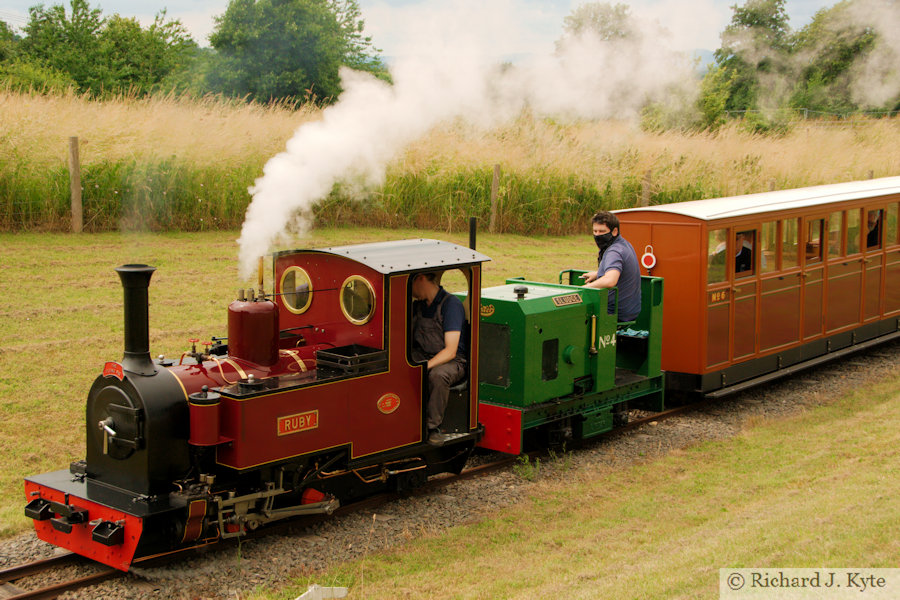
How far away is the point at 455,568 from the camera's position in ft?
19.9

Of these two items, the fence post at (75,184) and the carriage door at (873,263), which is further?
the fence post at (75,184)

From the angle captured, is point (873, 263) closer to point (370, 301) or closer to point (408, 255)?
point (408, 255)

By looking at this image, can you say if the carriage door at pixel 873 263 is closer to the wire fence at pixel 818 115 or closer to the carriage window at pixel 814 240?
the carriage window at pixel 814 240

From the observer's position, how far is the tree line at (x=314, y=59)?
24688 mm

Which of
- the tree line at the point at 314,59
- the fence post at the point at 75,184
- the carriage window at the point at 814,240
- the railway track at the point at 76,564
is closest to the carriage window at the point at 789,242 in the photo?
Answer: the carriage window at the point at 814,240

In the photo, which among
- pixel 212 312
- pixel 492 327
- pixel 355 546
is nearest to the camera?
pixel 355 546

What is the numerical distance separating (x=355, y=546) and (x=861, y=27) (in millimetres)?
28161

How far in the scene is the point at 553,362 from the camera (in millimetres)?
8164

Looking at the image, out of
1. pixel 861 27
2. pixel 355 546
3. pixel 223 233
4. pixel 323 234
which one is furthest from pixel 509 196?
pixel 861 27

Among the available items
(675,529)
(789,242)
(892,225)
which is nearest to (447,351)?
(675,529)

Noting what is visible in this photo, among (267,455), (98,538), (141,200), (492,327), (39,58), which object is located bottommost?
(98,538)

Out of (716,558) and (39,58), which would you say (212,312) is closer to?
(716,558)

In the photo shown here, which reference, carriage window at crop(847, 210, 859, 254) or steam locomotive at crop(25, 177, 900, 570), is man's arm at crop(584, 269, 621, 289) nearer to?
steam locomotive at crop(25, 177, 900, 570)

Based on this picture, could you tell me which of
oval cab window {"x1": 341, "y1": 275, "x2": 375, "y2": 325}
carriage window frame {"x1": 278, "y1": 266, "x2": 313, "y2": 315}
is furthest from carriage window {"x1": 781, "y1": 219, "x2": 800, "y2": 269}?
carriage window frame {"x1": 278, "y1": 266, "x2": 313, "y2": 315}
